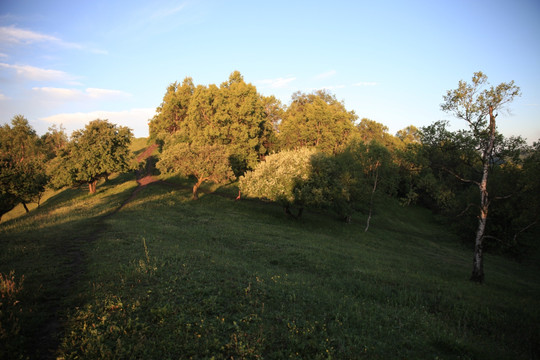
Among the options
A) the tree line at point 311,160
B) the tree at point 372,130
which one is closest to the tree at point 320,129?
the tree line at point 311,160

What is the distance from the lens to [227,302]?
1048 centimetres

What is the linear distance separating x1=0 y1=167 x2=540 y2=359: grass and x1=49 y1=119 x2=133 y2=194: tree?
67.6 feet

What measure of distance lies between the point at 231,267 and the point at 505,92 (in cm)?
2348

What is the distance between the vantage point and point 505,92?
19312 millimetres

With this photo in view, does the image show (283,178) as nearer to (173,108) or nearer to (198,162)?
(198,162)

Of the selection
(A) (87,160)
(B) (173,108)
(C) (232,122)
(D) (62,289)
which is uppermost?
(B) (173,108)

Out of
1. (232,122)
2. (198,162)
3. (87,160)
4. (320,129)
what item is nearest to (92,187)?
(87,160)

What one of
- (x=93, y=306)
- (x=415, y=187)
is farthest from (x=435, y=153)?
(x=415, y=187)

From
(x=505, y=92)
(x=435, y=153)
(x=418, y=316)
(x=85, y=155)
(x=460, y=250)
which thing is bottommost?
(x=460, y=250)

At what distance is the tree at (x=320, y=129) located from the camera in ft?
202

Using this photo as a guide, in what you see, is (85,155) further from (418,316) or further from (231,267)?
(418,316)

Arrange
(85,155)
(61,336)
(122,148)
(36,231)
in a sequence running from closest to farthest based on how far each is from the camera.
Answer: (61,336) < (36,231) < (85,155) < (122,148)

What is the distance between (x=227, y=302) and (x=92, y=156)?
146ft

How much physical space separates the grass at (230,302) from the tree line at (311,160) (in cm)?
954
